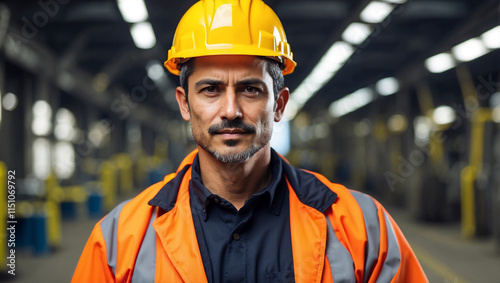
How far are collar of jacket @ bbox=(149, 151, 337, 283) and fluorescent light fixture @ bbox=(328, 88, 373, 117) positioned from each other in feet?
48.4

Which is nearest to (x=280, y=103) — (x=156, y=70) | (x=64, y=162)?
(x=156, y=70)

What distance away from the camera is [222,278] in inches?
70.6

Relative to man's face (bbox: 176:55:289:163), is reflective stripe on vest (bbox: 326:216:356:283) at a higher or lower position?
lower

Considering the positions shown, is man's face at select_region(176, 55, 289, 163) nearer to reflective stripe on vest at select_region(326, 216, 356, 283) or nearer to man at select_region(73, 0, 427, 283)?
man at select_region(73, 0, 427, 283)

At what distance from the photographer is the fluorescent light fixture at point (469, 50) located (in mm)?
8056

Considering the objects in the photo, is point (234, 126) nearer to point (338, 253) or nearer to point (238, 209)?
point (238, 209)

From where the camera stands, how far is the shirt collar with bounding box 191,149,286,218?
1930mm

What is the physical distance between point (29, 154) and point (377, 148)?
41.7 feet

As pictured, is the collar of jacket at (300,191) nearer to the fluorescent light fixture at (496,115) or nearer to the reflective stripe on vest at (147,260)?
the reflective stripe on vest at (147,260)

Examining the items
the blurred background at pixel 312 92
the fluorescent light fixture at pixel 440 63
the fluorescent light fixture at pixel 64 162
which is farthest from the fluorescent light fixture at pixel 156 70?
the fluorescent light fixture at pixel 440 63

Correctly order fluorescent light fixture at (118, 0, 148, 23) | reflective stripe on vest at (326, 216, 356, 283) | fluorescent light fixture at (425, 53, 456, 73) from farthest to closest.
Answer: fluorescent light fixture at (425, 53, 456, 73), fluorescent light fixture at (118, 0, 148, 23), reflective stripe on vest at (326, 216, 356, 283)

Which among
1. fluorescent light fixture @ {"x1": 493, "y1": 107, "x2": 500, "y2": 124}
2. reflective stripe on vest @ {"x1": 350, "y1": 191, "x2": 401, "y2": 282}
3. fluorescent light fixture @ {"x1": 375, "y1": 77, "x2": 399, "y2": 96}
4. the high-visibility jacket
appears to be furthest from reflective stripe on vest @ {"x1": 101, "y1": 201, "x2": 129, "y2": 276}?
fluorescent light fixture @ {"x1": 375, "y1": 77, "x2": 399, "y2": 96}

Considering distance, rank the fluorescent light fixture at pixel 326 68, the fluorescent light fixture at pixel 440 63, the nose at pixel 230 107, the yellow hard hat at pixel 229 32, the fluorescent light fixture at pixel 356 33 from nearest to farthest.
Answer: the nose at pixel 230 107
the yellow hard hat at pixel 229 32
the fluorescent light fixture at pixel 356 33
the fluorescent light fixture at pixel 326 68
the fluorescent light fixture at pixel 440 63

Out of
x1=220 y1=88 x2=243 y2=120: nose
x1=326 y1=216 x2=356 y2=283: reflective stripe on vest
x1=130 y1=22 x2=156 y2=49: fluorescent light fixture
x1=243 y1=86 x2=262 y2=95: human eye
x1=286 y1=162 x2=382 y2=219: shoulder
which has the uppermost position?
x1=130 y1=22 x2=156 y2=49: fluorescent light fixture
